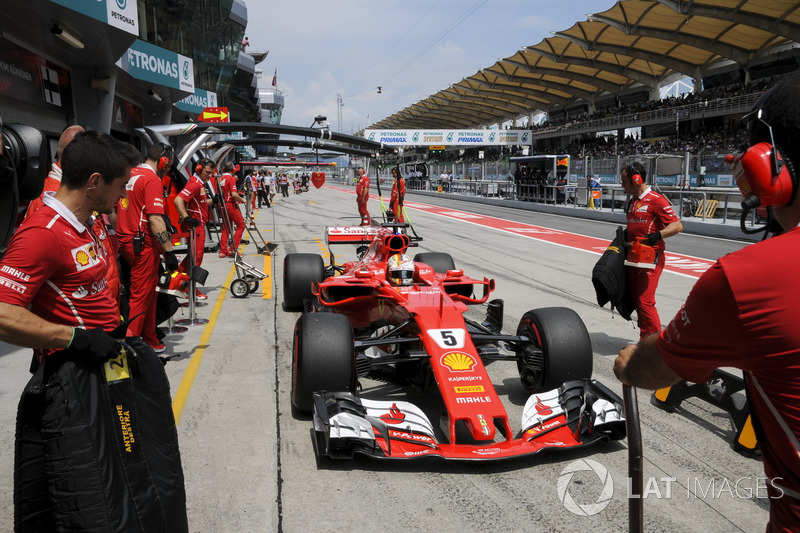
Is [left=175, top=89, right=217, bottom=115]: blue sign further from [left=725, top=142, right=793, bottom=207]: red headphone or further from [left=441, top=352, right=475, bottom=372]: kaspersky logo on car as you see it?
[left=725, top=142, right=793, bottom=207]: red headphone

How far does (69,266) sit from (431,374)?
2875mm

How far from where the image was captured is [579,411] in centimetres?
396

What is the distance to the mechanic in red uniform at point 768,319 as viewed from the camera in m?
1.29

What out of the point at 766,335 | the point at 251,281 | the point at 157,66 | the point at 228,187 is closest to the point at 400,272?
the point at 251,281

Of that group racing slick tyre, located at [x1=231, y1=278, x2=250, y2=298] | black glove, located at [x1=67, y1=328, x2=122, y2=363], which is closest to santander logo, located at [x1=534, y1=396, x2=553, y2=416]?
black glove, located at [x1=67, y1=328, x2=122, y2=363]

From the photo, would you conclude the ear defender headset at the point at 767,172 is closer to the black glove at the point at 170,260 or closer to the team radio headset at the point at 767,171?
the team radio headset at the point at 767,171

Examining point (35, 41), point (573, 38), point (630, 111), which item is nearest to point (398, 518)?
point (35, 41)

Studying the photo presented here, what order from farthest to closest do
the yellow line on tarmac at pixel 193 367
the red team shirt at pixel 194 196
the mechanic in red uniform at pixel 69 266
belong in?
the red team shirt at pixel 194 196, the yellow line on tarmac at pixel 193 367, the mechanic in red uniform at pixel 69 266

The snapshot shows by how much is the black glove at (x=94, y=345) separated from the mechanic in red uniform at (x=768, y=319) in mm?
1866

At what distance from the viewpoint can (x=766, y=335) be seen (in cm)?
131

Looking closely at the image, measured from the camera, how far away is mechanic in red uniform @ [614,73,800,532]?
129 centimetres

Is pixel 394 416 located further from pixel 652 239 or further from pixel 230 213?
pixel 230 213

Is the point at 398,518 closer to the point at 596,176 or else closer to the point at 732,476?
the point at 732,476

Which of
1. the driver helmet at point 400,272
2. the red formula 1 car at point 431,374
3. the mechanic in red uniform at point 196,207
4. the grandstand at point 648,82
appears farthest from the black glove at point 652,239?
the grandstand at point 648,82
